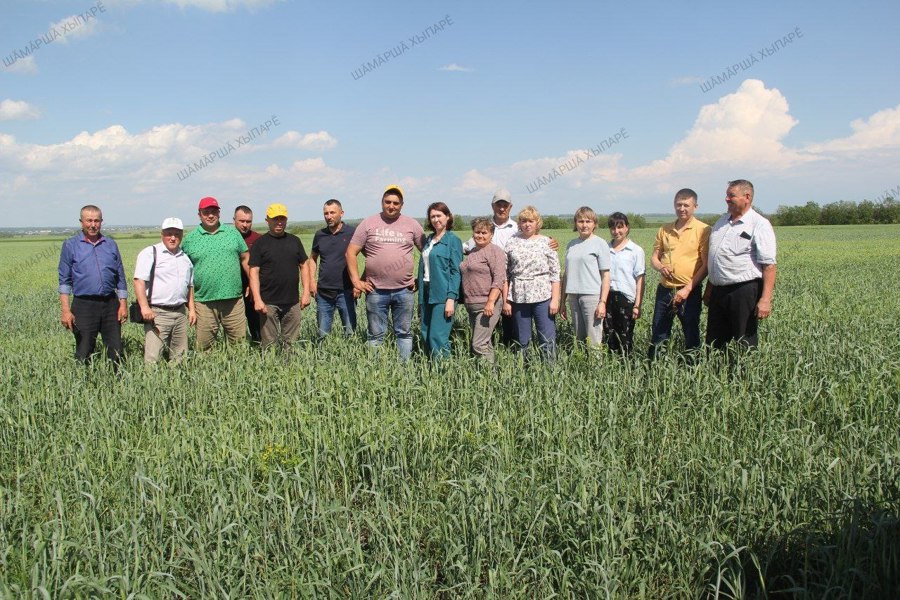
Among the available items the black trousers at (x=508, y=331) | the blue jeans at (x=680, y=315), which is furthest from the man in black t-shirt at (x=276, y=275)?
the blue jeans at (x=680, y=315)

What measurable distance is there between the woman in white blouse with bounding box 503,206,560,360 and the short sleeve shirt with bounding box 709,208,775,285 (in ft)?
5.63

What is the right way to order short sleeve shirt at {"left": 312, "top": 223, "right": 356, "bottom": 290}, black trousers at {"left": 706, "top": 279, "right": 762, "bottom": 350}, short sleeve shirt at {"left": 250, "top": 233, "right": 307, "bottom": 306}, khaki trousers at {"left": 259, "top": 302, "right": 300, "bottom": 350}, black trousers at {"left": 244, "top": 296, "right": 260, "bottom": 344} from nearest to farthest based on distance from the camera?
black trousers at {"left": 706, "top": 279, "right": 762, "bottom": 350}, short sleeve shirt at {"left": 250, "top": 233, "right": 307, "bottom": 306}, khaki trousers at {"left": 259, "top": 302, "right": 300, "bottom": 350}, short sleeve shirt at {"left": 312, "top": 223, "right": 356, "bottom": 290}, black trousers at {"left": 244, "top": 296, "right": 260, "bottom": 344}

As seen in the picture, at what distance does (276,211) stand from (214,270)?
101 centimetres

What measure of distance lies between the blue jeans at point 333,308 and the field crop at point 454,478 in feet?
3.16

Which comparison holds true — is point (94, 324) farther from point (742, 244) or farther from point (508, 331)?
point (742, 244)

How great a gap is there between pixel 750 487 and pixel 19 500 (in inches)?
163

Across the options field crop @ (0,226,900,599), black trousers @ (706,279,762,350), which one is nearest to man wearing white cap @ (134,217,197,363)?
field crop @ (0,226,900,599)

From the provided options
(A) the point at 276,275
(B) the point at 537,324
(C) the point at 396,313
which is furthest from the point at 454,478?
(A) the point at 276,275

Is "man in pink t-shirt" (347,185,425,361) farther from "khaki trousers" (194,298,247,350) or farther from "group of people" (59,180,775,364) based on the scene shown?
"khaki trousers" (194,298,247,350)

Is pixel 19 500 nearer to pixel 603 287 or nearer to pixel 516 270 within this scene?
pixel 516 270

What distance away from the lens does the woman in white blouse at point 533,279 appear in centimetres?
685

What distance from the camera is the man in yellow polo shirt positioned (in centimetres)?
659

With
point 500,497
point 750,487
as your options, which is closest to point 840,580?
point 750,487

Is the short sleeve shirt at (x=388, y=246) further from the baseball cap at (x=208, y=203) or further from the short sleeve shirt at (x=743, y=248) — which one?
the short sleeve shirt at (x=743, y=248)
